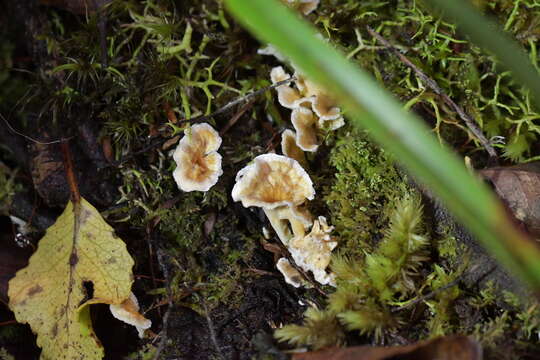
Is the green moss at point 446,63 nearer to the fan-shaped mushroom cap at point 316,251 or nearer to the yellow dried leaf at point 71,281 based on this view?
the fan-shaped mushroom cap at point 316,251

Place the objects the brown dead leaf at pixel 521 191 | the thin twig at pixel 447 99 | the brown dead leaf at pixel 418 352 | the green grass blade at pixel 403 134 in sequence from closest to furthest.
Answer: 1. the green grass blade at pixel 403 134
2. the brown dead leaf at pixel 418 352
3. the brown dead leaf at pixel 521 191
4. the thin twig at pixel 447 99

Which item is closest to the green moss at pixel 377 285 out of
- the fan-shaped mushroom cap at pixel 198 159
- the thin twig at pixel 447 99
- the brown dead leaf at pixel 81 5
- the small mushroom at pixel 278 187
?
the small mushroom at pixel 278 187

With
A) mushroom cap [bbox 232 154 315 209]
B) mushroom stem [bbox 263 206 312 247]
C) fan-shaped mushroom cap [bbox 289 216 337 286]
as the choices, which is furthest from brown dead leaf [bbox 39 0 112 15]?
fan-shaped mushroom cap [bbox 289 216 337 286]

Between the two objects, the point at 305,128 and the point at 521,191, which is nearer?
the point at 521,191

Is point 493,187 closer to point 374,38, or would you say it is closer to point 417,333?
point 417,333

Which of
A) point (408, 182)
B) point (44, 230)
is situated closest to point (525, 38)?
point (408, 182)

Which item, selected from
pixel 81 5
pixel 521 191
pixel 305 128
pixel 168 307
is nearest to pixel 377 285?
pixel 521 191

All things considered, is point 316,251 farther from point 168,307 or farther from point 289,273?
point 168,307
